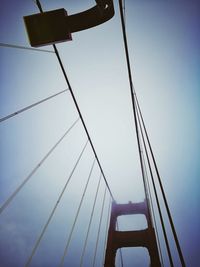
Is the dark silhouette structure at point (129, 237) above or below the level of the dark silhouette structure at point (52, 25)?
below

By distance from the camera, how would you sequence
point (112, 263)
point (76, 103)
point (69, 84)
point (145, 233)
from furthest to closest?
point (145, 233) → point (112, 263) → point (76, 103) → point (69, 84)

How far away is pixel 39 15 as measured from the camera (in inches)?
89.4

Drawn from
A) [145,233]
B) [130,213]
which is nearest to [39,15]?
[145,233]

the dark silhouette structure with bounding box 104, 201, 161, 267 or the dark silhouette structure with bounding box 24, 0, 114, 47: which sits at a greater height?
the dark silhouette structure with bounding box 24, 0, 114, 47

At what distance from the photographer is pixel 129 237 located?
6.96 meters

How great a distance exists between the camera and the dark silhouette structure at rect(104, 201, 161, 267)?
5.47 m

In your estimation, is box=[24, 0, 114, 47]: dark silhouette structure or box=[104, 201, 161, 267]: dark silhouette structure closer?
box=[24, 0, 114, 47]: dark silhouette structure

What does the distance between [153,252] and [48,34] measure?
4.83m

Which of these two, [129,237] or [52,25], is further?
[129,237]

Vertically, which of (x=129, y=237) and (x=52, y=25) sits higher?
(x=52, y=25)

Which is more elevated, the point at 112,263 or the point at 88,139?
the point at 88,139

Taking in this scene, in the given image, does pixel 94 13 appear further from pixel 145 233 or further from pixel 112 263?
pixel 145 233

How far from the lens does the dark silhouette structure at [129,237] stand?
17.9ft

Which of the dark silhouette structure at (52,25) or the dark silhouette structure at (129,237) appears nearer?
the dark silhouette structure at (52,25)
